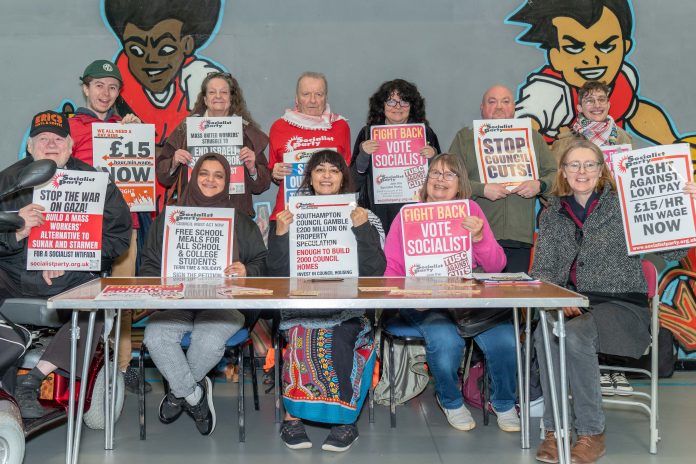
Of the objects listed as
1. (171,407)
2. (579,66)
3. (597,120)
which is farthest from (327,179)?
(579,66)

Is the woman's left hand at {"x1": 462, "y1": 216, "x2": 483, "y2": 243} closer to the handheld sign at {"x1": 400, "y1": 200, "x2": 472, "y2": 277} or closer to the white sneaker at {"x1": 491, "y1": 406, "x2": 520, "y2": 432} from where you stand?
the handheld sign at {"x1": 400, "y1": 200, "x2": 472, "y2": 277}

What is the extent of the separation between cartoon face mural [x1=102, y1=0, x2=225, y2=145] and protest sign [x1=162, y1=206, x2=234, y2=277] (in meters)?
2.03

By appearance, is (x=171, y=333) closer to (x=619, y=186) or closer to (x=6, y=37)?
(x=619, y=186)

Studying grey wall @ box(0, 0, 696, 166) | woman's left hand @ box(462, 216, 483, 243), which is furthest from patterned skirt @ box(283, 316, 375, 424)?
grey wall @ box(0, 0, 696, 166)

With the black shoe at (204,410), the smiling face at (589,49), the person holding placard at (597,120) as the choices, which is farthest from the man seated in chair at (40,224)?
the smiling face at (589,49)

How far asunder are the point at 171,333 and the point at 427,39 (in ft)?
11.1

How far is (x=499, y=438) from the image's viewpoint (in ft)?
15.9

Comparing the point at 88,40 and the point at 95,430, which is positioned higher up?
the point at 88,40

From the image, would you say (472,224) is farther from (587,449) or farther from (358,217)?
(587,449)

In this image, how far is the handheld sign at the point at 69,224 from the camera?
4.61 m

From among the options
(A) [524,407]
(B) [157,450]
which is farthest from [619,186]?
(B) [157,450]

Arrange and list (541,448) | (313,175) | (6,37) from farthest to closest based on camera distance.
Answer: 1. (6,37)
2. (313,175)
3. (541,448)

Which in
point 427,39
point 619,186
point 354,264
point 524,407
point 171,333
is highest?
point 427,39

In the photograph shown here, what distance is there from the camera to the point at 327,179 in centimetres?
513
